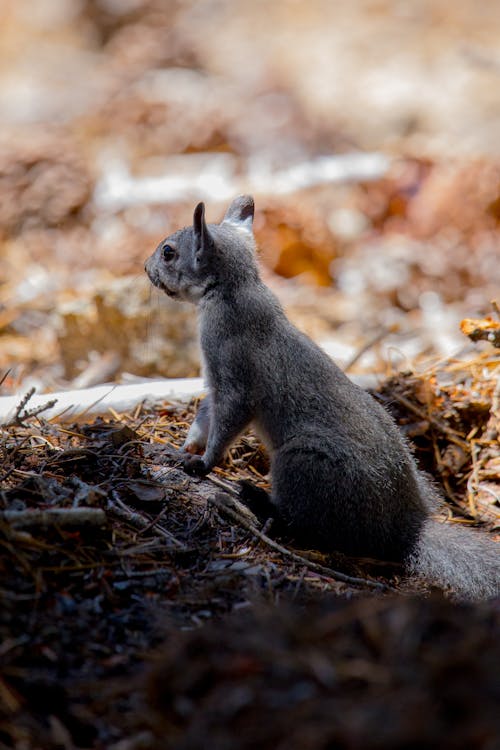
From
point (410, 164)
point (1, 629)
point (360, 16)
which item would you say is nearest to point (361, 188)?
point (410, 164)

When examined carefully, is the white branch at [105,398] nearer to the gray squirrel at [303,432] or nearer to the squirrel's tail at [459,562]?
the gray squirrel at [303,432]

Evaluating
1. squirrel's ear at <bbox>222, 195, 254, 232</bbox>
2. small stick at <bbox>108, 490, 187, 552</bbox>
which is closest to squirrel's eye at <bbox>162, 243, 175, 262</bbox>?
squirrel's ear at <bbox>222, 195, 254, 232</bbox>

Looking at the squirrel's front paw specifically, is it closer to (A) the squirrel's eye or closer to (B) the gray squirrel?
(B) the gray squirrel

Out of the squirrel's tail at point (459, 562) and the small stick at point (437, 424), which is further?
the small stick at point (437, 424)

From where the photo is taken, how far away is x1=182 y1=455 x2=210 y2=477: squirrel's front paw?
382 centimetres

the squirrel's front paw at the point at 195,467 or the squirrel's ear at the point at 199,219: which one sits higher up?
the squirrel's ear at the point at 199,219

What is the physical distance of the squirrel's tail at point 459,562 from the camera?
3.54m

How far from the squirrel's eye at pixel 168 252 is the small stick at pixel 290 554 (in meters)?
1.44

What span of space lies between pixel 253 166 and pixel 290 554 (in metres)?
7.95

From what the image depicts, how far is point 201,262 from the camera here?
13.6 feet

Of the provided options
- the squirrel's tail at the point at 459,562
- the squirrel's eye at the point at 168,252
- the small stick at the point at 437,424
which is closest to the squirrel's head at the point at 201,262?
the squirrel's eye at the point at 168,252

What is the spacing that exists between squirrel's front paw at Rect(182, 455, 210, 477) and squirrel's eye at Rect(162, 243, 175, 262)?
1152 millimetres

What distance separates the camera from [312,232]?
923cm

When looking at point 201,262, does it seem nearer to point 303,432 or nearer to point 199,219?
point 199,219
